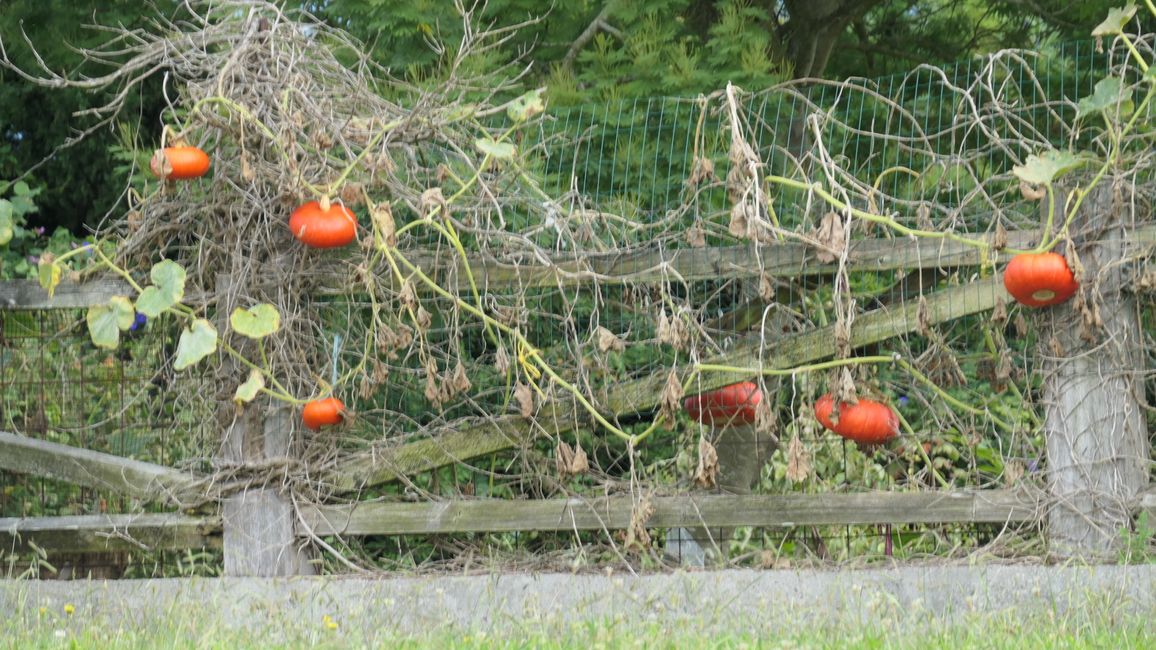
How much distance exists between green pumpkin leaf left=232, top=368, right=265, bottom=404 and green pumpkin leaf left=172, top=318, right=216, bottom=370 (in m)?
0.20

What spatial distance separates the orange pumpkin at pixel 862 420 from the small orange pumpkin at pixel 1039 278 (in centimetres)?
53

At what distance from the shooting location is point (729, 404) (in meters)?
4.65

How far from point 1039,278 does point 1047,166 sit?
1.08 feet

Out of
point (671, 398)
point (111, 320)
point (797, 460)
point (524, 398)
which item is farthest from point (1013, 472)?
point (111, 320)

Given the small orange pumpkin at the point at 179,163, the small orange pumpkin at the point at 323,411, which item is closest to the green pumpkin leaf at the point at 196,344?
the small orange pumpkin at the point at 323,411

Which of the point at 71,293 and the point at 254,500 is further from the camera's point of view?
the point at 71,293

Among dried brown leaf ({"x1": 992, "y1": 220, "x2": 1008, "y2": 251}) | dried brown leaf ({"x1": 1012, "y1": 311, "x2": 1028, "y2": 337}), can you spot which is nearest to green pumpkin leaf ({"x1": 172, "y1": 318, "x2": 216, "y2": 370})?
dried brown leaf ({"x1": 992, "y1": 220, "x2": 1008, "y2": 251})

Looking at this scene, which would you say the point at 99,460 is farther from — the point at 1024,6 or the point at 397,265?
the point at 1024,6

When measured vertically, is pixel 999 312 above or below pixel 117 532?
above

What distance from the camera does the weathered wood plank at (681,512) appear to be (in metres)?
4.35

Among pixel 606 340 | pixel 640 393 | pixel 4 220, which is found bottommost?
pixel 640 393

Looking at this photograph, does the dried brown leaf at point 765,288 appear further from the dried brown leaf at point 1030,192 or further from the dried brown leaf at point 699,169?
the dried brown leaf at point 1030,192

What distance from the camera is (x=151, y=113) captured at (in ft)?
32.1

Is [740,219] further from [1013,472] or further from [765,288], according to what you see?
[1013,472]
